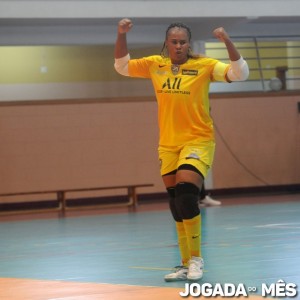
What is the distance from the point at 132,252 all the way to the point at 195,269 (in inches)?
96.4

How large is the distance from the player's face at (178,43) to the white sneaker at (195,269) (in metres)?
1.65

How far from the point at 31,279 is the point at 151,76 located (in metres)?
2.04

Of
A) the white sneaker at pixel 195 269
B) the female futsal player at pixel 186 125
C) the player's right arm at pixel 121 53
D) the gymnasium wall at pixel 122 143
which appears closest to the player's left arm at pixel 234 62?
the female futsal player at pixel 186 125

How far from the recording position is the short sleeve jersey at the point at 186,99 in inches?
257

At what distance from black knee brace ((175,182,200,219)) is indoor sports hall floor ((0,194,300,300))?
55 centimetres

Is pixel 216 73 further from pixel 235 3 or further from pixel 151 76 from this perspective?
pixel 235 3

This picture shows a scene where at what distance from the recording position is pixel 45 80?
63.8 ft

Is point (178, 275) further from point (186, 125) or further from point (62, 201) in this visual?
point (62, 201)

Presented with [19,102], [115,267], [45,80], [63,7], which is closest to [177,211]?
[115,267]

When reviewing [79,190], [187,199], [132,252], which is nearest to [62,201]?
[79,190]

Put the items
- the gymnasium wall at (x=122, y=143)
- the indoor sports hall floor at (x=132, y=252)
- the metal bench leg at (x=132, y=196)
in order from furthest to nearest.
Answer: the gymnasium wall at (x=122, y=143), the metal bench leg at (x=132, y=196), the indoor sports hall floor at (x=132, y=252)

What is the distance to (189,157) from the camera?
6.43m

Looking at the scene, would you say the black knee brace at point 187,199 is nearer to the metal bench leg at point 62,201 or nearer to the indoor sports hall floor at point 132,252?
the indoor sports hall floor at point 132,252

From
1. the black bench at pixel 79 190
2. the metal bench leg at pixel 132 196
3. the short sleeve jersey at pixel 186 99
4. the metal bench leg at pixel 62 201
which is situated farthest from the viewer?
the metal bench leg at pixel 132 196
